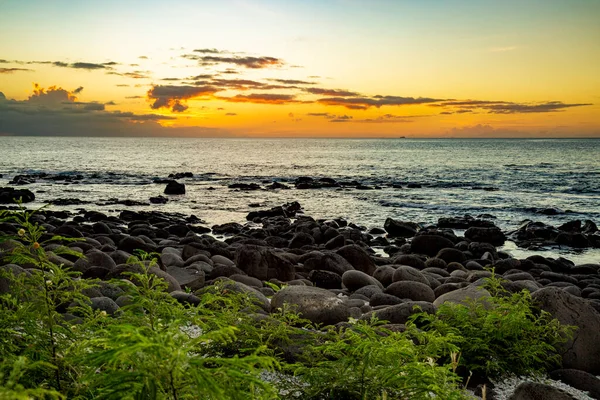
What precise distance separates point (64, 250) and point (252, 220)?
2491 centimetres

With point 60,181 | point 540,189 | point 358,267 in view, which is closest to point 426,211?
point 540,189

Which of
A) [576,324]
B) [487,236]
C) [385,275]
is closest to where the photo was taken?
[576,324]

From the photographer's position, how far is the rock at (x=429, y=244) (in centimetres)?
1916

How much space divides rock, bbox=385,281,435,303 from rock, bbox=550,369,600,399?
415cm

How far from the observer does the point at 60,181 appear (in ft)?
150

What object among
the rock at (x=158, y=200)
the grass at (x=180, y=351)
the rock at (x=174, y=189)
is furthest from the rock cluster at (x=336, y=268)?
the rock at (x=174, y=189)

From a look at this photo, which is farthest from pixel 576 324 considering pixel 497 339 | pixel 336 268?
pixel 336 268

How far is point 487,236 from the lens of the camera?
2216 centimetres

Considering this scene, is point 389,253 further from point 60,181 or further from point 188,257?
point 60,181

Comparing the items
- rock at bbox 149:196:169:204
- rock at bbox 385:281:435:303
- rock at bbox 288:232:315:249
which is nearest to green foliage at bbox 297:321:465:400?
rock at bbox 385:281:435:303

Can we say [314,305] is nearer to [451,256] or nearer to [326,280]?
[326,280]

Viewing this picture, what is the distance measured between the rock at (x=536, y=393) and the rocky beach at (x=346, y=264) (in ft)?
0.04

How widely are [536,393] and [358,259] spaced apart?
915 centimetres

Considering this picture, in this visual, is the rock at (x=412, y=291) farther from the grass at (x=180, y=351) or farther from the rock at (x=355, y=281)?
the grass at (x=180, y=351)
